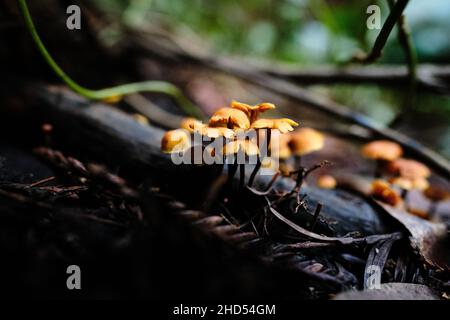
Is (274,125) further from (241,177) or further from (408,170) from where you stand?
(408,170)

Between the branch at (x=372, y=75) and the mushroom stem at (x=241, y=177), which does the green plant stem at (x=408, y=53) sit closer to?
the branch at (x=372, y=75)

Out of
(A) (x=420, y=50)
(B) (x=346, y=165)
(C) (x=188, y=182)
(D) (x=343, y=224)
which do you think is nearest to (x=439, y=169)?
(B) (x=346, y=165)

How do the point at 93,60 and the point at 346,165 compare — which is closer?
the point at 346,165

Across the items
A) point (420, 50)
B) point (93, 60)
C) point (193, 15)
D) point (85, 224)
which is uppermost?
point (193, 15)

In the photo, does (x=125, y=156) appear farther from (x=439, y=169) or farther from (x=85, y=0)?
(x=85, y=0)

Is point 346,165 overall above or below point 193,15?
below

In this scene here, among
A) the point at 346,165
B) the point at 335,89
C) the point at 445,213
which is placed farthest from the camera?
the point at 335,89

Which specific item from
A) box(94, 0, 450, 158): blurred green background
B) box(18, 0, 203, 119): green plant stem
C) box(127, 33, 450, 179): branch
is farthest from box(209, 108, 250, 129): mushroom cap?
box(94, 0, 450, 158): blurred green background
